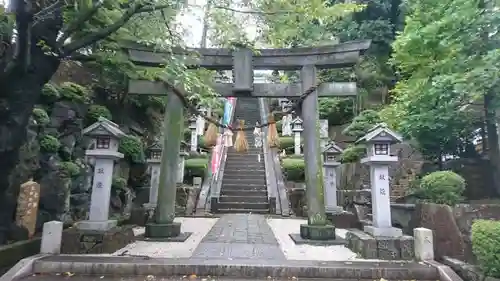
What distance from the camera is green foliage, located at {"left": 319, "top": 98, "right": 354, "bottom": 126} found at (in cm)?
2011

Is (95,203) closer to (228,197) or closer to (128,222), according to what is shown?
(128,222)

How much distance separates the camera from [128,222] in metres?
9.65

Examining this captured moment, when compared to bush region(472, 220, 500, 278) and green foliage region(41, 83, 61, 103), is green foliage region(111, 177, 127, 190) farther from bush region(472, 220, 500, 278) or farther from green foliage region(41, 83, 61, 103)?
bush region(472, 220, 500, 278)

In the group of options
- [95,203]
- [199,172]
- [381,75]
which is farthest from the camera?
[381,75]

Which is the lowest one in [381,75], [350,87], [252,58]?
[350,87]

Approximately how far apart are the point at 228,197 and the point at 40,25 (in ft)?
33.6

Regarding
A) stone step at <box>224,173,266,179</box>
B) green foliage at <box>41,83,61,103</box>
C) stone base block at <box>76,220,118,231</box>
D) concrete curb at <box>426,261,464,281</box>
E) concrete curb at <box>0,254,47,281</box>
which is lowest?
concrete curb at <box>0,254,47,281</box>

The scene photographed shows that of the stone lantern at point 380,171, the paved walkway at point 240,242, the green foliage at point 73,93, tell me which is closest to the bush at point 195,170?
the paved walkway at point 240,242

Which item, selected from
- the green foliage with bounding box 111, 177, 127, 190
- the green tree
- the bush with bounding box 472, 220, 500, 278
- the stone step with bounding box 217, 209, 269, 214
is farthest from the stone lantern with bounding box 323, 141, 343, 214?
the green foliage with bounding box 111, 177, 127, 190

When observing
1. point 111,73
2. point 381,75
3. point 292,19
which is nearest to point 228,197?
point 111,73

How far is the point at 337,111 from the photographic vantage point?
66.3 feet

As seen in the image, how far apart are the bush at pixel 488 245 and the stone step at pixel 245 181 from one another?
11.5 m

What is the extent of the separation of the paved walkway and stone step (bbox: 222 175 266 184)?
17.1 feet

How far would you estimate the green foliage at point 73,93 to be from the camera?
10059 mm
